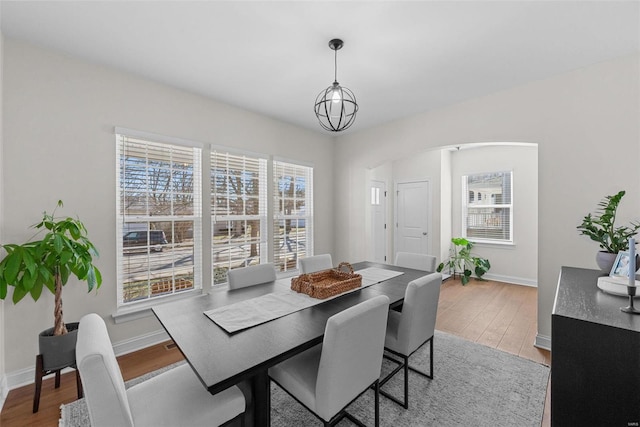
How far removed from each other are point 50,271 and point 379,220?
492 cm

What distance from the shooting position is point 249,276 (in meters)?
2.39

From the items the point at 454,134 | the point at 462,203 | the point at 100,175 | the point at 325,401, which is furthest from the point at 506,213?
the point at 100,175

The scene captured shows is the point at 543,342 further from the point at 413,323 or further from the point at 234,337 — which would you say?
the point at 234,337

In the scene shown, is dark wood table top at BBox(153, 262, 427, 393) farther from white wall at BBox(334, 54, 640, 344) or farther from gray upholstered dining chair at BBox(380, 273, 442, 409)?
white wall at BBox(334, 54, 640, 344)

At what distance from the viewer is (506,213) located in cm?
530

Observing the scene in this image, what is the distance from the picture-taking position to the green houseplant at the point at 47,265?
1851 mm

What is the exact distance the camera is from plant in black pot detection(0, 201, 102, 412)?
1.86 meters

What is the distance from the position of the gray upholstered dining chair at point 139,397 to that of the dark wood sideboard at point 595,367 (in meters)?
1.50

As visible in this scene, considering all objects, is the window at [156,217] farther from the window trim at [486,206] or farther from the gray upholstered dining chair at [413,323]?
the window trim at [486,206]

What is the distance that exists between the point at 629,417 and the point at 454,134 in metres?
3.00

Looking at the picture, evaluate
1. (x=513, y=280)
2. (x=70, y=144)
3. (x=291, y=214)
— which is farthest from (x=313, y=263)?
(x=513, y=280)

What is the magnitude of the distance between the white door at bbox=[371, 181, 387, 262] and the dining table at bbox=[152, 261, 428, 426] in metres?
3.60

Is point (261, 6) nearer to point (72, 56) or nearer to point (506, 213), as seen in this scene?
point (72, 56)

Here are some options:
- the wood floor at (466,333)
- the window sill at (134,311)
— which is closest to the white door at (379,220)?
the wood floor at (466,333)
